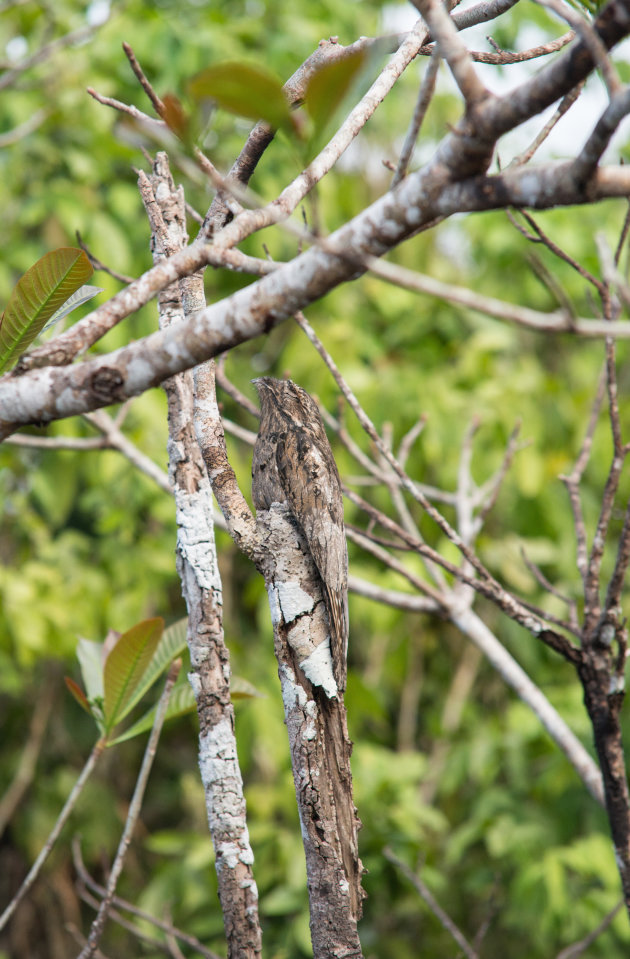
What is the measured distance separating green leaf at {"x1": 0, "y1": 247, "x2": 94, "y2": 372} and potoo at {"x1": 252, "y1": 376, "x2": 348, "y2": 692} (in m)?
0.35

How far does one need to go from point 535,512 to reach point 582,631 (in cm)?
231

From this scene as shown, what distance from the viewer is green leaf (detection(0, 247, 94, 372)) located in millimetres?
894

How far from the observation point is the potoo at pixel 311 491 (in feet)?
3.39

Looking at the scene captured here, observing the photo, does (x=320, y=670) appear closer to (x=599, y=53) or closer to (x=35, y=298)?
(x=35, y=298)

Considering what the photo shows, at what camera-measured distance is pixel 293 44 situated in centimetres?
344

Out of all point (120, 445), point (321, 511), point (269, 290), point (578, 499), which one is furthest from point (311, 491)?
point (120, 445)

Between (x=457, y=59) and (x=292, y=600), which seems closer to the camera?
(x=457, y=59)

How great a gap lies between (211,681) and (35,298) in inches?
21.9

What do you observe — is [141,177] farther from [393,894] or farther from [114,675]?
[393,894]

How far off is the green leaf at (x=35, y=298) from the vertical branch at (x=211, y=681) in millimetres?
232

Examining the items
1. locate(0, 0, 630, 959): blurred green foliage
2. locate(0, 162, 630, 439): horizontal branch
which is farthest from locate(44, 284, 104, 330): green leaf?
locate(0, 0, 630, 959): blurred green foliage

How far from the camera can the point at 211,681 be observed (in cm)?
105

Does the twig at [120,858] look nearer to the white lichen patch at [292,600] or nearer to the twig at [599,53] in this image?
the white lichen patch at [292,600]

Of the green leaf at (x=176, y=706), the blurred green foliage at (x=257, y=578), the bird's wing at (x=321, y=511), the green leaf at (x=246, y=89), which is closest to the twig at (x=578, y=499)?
the bird's wing at (x=321, y=511)
